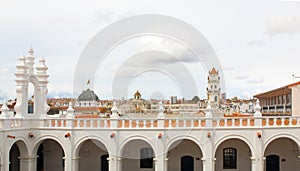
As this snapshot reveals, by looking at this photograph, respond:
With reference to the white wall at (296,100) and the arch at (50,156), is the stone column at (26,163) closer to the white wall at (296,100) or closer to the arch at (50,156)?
the arch at (50,156)

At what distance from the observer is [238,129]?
25484 millimetres

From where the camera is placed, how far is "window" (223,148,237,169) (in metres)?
28.5

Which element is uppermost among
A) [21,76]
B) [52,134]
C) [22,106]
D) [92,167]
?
[21,76]

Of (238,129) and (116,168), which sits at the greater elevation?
(238,129)

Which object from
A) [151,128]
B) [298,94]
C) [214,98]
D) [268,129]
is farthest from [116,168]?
[214,98]

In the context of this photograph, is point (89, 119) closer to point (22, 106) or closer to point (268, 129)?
point (22, 106)

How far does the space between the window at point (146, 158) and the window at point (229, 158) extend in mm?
Result: 4928

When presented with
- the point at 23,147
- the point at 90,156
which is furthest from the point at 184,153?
the point at 23,147

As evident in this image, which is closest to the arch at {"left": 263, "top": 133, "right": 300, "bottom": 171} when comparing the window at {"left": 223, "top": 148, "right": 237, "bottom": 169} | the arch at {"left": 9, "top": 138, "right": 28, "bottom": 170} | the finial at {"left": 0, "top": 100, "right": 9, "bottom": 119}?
the window at {"left": 223, "top": 148, "right": 237, "bottom": 169}

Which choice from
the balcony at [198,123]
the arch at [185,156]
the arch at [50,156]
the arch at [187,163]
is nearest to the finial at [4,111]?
→ the balcony at [198,123]

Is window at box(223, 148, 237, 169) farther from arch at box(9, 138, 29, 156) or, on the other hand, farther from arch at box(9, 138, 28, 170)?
arch at box(9, 138, 28, 170)

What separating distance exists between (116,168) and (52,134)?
4460 millimetres

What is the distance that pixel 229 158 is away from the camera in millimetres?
28531

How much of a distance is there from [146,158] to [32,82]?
9.07 meters
